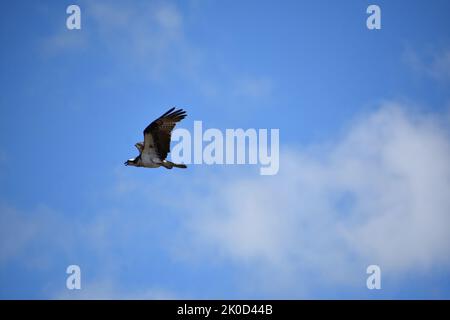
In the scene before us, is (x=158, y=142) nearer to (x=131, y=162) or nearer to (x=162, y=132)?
(x=162, y=132)

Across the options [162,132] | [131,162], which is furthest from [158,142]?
[131,162]

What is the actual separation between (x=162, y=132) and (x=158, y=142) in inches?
21.5

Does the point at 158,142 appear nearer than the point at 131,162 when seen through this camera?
Yes

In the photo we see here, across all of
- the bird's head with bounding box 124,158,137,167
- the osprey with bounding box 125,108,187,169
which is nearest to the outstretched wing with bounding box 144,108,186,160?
the osprey with bounding box 125,108,187,169

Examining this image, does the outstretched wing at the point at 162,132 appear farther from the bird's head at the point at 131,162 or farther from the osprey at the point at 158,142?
the bird's head at the point at 131,162

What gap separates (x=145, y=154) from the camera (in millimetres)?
34438

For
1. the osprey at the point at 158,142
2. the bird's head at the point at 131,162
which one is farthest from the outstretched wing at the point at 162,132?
the bird's head at the point at 131,162

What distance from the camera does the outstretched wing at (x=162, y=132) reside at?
33.1 m

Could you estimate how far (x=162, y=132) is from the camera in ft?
110

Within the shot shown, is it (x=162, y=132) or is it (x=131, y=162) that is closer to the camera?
(x=162, y=132)
